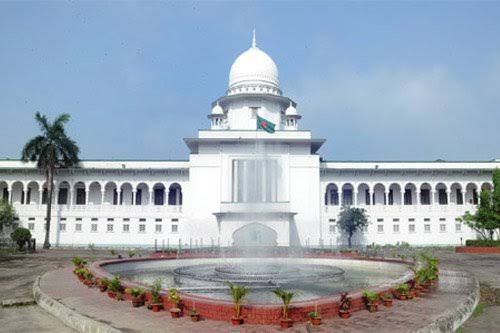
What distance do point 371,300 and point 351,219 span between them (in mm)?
30648

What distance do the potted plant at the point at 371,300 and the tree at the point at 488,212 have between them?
32.8 metres

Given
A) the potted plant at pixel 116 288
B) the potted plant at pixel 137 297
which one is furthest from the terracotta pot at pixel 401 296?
the potted plant at pixel 116 288

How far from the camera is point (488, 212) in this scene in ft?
123

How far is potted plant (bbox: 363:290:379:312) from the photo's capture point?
9.02 meters

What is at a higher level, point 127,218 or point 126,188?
point 126,188

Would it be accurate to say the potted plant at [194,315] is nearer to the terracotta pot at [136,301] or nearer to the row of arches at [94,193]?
the terracotta pot at [136,301]

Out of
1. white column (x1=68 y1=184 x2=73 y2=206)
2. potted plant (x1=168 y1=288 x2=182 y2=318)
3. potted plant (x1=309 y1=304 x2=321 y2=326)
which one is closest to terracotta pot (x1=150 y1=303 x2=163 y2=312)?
potted plant (x1=168 y1=288 x2=182 y2=318)

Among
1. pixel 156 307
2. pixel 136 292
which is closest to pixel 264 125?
pixel 136 292

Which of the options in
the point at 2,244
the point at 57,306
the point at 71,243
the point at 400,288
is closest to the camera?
the point at 57,306

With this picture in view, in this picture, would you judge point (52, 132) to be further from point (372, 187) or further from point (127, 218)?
point (372, 187)

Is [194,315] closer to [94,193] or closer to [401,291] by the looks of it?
[401,291]

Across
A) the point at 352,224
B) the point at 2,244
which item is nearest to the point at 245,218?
the point at 352,224

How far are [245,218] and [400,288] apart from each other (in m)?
28.6

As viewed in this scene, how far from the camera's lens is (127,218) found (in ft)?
139
